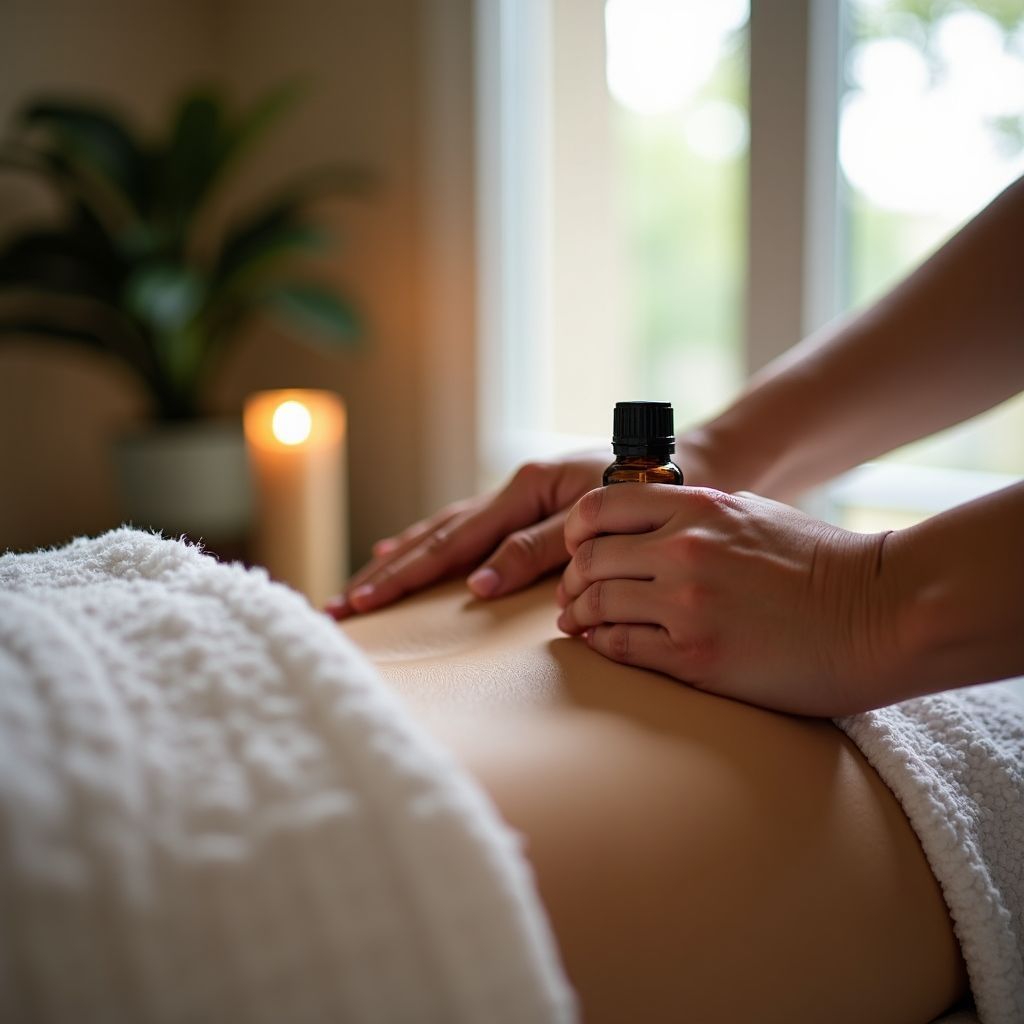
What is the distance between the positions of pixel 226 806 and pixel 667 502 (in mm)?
324

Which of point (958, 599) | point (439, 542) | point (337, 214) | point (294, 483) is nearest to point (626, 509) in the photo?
point (958, 599)

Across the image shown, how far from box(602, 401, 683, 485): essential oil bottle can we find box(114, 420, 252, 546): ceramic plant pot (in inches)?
67.4

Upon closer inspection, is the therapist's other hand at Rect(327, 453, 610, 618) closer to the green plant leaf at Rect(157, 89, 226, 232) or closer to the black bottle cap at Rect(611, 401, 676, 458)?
the black bottle cap at Rect(611, 401, 676, 458)

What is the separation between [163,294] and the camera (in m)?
1.92

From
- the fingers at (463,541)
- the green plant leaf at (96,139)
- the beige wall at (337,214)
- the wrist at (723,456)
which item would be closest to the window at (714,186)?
the beige wall at (337,214)

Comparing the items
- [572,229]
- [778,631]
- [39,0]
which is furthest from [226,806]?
[39,0]

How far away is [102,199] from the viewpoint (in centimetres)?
231

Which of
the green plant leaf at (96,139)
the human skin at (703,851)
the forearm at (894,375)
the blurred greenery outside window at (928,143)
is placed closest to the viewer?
the human skin at (703,851)

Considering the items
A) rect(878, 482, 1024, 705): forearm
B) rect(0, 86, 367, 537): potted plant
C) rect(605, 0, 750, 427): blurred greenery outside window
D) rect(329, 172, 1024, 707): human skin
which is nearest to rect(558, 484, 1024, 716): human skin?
rect(878, 482, 1024, 705): forearm

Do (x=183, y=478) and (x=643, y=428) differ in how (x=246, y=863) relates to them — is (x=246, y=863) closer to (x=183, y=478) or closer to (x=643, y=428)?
(x=643, y=428)

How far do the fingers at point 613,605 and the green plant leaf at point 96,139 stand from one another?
1881mm

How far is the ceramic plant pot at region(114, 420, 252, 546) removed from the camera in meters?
2.18

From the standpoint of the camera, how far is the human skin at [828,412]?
74cm

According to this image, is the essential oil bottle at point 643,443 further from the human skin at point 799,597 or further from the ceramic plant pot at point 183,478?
the ceramic plant pot at point 183,478
